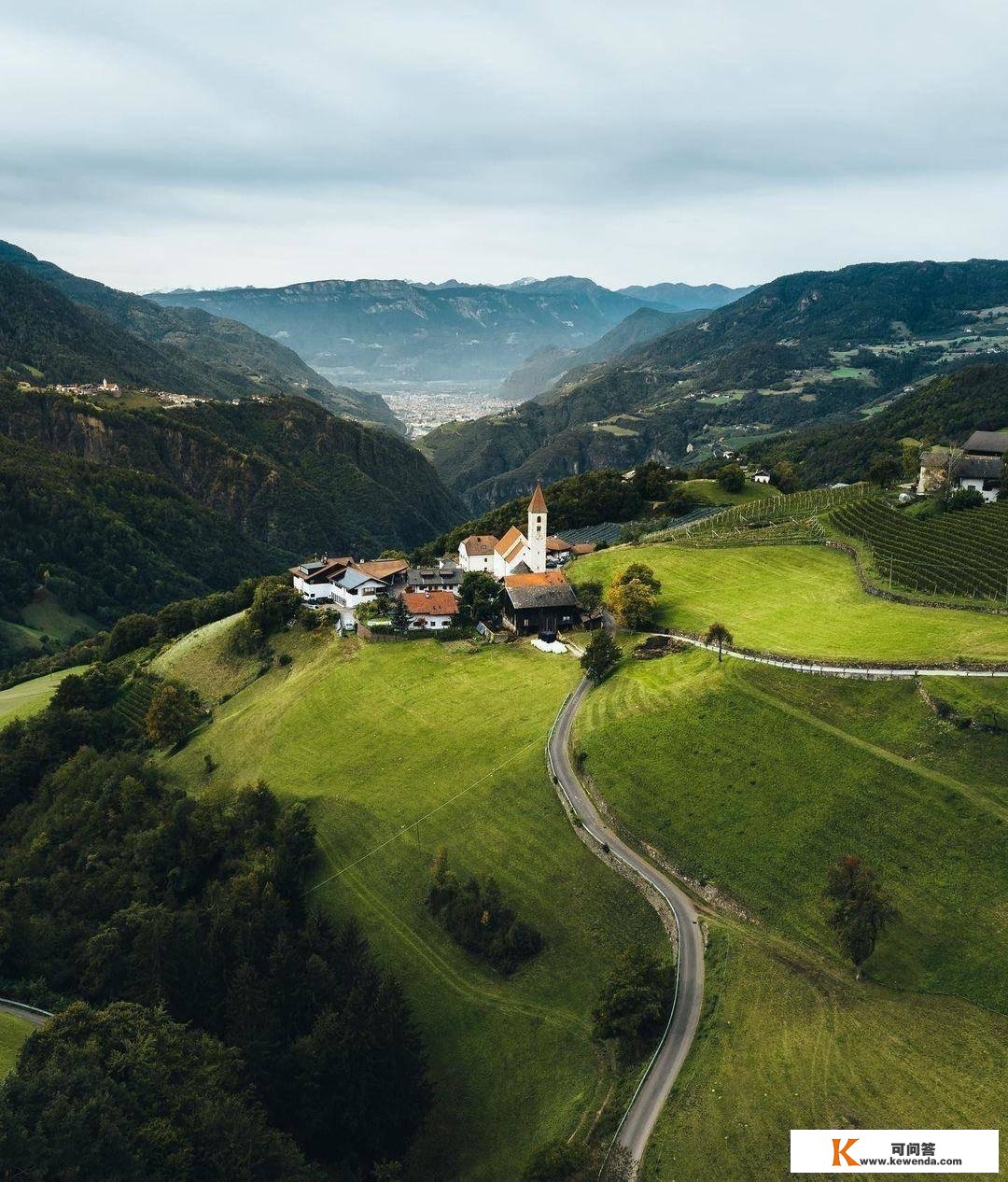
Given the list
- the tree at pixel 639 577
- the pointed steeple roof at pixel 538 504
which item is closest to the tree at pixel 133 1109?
the tree at pixel 639 577

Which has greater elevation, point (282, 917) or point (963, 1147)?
point (963, 1147)

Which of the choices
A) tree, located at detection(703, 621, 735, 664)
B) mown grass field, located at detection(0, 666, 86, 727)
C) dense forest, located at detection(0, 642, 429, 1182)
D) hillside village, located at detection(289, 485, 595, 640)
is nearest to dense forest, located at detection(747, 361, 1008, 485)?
hillside village, located at detection(289, 485, 595, 640)

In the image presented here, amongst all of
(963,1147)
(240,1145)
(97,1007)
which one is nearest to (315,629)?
(97,1007)

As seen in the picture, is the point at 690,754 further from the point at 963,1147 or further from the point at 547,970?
the point at 963,1147

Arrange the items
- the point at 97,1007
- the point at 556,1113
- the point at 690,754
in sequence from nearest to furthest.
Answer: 1. the point at 556,1113
2. the point at 97,1007
3. the point at 690,754

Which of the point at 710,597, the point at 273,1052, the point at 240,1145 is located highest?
the point at 710,597

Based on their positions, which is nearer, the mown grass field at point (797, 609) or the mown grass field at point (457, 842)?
the mown grass field at point (457, 842)

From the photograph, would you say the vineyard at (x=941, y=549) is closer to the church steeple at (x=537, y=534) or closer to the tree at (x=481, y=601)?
the church steeple at (x=537, y=534)
